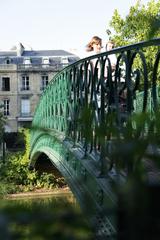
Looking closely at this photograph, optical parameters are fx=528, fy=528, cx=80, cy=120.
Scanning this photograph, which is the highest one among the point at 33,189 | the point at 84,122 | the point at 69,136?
the point at 84,122

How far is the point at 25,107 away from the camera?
172 ft

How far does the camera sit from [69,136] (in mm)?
6086

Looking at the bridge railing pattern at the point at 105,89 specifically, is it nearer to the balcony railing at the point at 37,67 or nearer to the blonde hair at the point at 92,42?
the blonde hair at the point at 92,42

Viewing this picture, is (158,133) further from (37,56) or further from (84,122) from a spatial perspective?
(37,56)

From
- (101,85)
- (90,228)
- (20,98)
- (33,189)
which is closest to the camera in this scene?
(90,228)

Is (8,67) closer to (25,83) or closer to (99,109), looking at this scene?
(25,83)

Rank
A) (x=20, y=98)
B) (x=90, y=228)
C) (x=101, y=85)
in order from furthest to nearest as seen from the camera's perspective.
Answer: (x=20, y=98)
(x=101, y=85)
(x=90, y=228)

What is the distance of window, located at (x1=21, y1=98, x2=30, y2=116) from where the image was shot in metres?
52.1

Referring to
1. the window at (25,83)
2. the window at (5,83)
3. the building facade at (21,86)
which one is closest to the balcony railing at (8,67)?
the building facade at (21,86)

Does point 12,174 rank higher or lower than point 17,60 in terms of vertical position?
lower

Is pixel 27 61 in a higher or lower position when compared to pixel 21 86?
higher

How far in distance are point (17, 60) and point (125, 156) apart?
54.5 metres

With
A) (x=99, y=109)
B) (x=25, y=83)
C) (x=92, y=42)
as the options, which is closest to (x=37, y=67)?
(x=25, y=83)

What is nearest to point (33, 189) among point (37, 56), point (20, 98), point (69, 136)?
point (69, 136)
